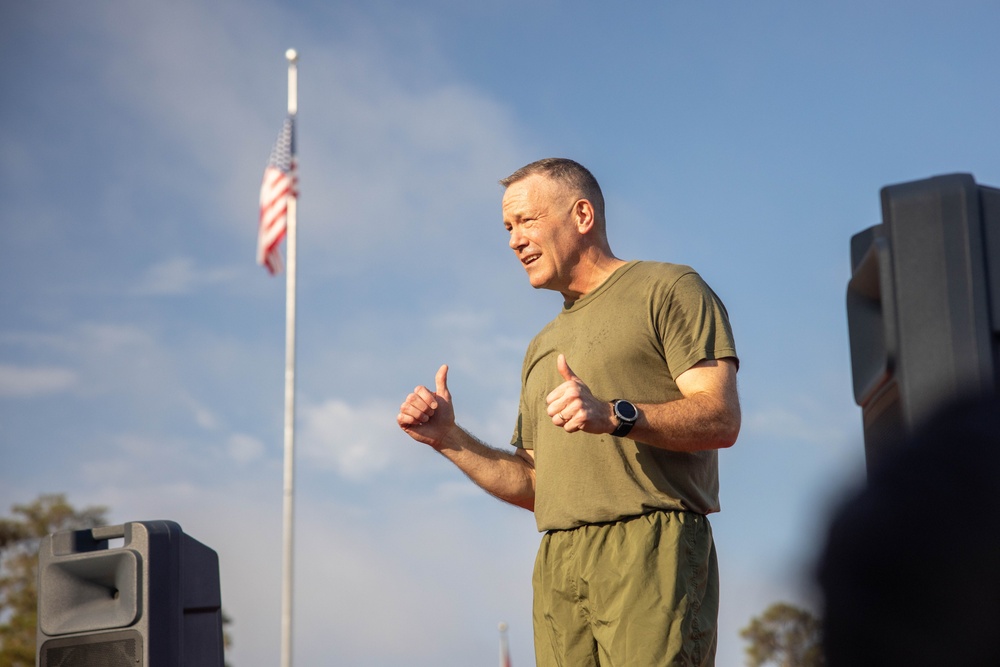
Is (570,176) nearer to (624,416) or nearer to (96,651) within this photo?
(624,416)

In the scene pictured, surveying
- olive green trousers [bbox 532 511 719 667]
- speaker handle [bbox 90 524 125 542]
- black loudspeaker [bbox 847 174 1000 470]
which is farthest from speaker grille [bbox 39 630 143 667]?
black loudspeaker [bbox 847 174 1000 470]

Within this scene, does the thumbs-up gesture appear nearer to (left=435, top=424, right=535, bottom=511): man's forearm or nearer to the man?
the man

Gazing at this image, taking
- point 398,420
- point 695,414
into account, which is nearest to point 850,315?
point 695,414

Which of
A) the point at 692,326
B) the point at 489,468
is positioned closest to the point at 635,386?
the point at 692,326

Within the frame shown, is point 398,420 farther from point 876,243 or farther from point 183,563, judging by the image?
point 876,243

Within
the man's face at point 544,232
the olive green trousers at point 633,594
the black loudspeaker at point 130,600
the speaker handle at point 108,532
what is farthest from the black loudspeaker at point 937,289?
the speaker handle at point 108,532

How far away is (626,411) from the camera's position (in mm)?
2322

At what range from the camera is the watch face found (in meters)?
2.31

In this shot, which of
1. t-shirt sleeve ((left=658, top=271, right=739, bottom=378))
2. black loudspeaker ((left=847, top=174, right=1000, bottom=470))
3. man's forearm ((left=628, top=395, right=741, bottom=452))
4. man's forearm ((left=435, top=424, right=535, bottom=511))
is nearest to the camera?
black loudspeaker ((left=847, top=174, right=1000, bottom=470))

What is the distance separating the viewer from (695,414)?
7.86 feet

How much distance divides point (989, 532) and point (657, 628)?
5.33 ft

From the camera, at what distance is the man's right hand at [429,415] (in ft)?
9.52

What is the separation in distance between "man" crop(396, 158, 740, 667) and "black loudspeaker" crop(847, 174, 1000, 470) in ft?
3.85

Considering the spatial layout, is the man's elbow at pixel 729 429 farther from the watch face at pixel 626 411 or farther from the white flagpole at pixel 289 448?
the white flagpole at pixel 289 448
